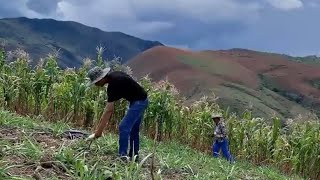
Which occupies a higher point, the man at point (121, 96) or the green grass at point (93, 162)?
the man at point (121, 96)

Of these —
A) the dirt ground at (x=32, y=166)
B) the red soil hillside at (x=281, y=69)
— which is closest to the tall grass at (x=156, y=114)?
the dirt ground at (x=32, y=166)

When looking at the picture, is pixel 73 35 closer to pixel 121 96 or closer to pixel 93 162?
pixel 121 96

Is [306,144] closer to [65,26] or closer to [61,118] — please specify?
[61,118]

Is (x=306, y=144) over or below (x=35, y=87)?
below

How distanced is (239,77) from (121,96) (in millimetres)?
55222

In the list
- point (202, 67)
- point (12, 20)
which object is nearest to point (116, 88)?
point (202, 67)

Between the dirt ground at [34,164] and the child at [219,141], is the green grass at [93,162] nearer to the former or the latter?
the dirt ground at [34,164]

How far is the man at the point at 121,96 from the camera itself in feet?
23.8

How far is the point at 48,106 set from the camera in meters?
13.2

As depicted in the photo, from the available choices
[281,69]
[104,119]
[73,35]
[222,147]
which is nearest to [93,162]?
[104,119]

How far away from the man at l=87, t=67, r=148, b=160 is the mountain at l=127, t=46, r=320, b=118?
35.2 metres

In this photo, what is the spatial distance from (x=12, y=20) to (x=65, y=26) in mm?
22482

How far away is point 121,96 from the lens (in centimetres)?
744

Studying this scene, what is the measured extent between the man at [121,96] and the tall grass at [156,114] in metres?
4.68
